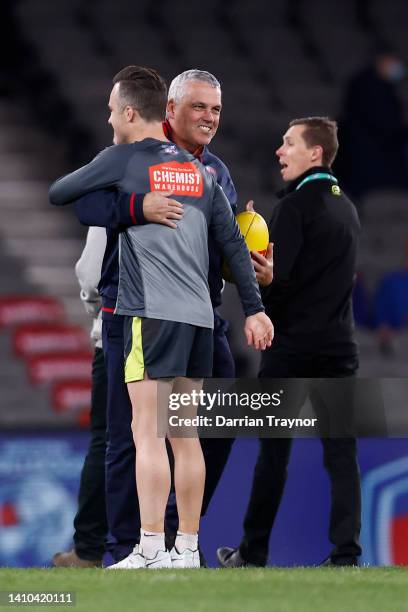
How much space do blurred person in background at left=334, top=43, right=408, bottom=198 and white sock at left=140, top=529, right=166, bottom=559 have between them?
20.6 feet

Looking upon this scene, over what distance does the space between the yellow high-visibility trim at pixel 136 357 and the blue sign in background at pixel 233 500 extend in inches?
60.2

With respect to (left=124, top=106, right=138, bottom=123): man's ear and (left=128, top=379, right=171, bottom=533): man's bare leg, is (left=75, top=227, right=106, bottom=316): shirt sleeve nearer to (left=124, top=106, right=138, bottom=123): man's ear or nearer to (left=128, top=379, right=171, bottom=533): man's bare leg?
(left=124, top=106, right=138, bottom=123): man's ear

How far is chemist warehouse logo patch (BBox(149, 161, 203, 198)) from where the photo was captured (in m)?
4.04

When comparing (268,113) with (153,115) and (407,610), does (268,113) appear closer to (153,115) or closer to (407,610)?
(153,115)

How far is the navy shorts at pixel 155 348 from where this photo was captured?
13.1 ft

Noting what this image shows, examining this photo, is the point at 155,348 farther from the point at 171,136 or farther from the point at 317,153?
the point at 317,153

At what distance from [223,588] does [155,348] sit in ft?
2.48

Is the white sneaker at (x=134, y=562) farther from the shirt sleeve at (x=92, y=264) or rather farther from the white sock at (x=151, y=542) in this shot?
the shirt sleeve at (x=92, y=264)

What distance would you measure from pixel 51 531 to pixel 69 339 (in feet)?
11.7

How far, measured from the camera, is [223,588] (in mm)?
3592

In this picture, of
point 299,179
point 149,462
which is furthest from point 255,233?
point 149,462

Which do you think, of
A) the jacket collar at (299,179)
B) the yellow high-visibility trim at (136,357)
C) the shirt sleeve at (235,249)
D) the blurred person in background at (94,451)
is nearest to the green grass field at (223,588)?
the yellow high-visibility trim at (136,357)

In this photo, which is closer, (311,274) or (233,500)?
(311,274)

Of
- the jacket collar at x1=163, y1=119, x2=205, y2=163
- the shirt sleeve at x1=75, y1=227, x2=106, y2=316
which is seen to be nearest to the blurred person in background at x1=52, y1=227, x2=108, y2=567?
the shirt sleeve at x1=75, y1=227, x2=106, y2=316
